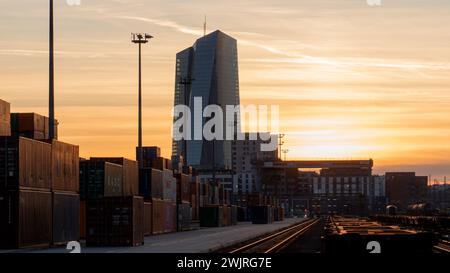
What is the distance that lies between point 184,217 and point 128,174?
91.6 ft

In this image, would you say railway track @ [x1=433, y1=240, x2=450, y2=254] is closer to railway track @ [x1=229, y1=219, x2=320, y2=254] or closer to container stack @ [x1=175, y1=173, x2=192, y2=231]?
railway track @ [x1=229, y1=219, x2=320, y2=254]

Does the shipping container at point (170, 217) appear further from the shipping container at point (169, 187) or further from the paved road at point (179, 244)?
the paved road at point (179, 244)

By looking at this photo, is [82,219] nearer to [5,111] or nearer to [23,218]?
[5,111]

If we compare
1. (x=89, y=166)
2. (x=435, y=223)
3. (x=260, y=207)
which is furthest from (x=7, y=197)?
(x=260, y=207)

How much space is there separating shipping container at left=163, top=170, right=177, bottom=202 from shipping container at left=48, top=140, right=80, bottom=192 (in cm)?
3427

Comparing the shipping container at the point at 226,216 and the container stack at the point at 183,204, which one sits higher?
the container stack at the point at 183,204

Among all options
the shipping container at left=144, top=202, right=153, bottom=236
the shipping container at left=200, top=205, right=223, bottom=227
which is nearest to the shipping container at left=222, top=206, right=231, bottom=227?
the shipping container at left=200, top=205, right=223, bottom=227

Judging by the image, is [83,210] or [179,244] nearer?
[179,244]

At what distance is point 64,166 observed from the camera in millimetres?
58562

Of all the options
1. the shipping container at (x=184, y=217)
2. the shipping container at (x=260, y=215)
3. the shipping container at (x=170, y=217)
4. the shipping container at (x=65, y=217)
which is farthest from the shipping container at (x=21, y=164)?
the shipping container at (x=260, y=215)

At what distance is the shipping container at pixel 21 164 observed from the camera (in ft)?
162

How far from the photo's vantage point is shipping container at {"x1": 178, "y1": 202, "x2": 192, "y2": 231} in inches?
4094

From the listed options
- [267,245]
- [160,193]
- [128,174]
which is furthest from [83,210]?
[160,193]

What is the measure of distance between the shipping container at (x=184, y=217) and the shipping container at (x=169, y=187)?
1801mm
